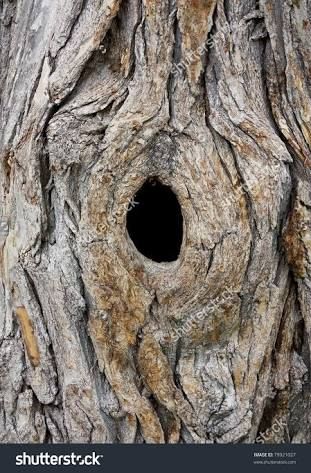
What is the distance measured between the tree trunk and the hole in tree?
275 mm

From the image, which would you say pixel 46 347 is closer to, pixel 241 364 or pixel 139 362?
pixel 139 362

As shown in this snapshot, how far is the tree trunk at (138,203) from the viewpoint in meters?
2.34

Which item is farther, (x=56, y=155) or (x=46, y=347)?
(x=46, y=347)

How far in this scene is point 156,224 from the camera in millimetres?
2818

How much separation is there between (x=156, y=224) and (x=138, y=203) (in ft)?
0.91

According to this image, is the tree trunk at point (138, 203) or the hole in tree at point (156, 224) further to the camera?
the hole in tree at point (156, 224)

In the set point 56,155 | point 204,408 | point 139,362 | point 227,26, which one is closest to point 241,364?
point 204,408

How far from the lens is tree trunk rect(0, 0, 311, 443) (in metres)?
2.34

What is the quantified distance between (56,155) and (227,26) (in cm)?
68

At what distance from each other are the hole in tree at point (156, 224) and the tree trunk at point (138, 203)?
0.90ft

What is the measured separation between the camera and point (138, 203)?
2557 millimetres

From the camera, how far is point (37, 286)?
248 cm

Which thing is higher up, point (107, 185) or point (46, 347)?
point (107, 185)

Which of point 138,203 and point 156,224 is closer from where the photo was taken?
point 138,203
